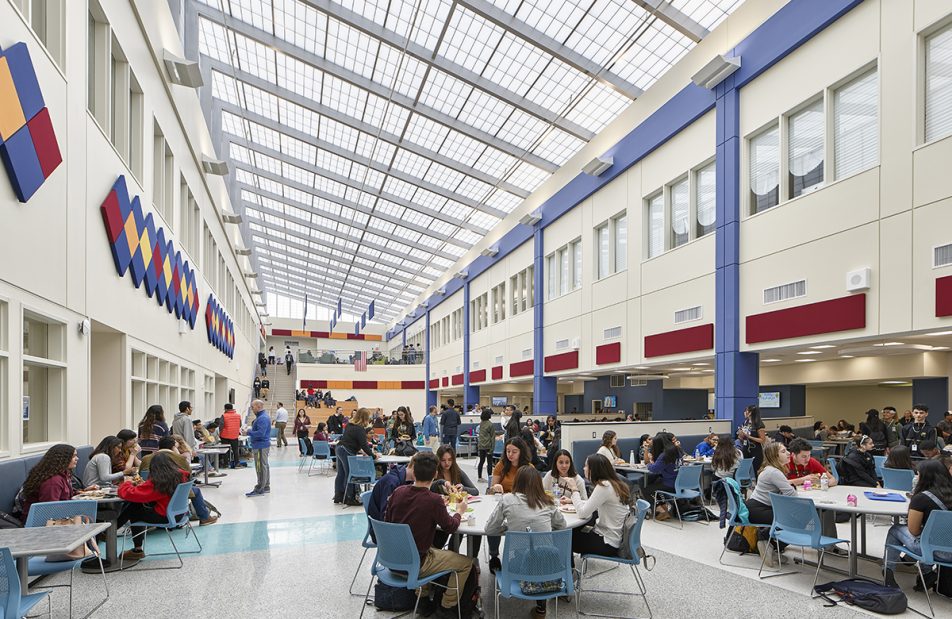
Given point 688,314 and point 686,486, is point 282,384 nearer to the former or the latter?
point 688,314

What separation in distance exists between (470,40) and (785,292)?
8557mm

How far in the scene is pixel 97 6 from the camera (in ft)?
26.5

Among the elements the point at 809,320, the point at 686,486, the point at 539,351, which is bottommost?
the point at 686,486

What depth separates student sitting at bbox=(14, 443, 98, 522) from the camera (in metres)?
5.55

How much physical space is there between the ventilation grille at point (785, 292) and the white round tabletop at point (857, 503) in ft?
14.4

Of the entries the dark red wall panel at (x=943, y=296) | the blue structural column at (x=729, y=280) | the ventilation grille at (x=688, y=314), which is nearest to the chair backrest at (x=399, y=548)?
the dark red wall panel at (x=943, y=296)

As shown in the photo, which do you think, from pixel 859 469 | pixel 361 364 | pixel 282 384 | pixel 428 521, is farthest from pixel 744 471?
pixel 282 384

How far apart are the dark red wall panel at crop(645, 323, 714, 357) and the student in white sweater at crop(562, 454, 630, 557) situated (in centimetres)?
805

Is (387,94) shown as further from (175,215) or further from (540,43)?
(175,215)

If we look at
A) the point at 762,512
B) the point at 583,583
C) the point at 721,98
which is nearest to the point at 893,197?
the point at 721,98

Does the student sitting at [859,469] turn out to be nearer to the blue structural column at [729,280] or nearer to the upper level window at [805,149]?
the blue structural column at [729,280]

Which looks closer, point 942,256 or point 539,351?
point 942,256

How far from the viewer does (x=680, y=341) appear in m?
13.5

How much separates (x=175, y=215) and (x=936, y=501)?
43.9 feet
